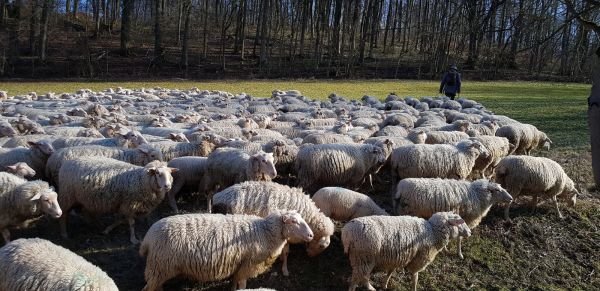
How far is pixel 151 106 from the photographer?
1697 cm

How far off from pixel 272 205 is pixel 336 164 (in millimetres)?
2490

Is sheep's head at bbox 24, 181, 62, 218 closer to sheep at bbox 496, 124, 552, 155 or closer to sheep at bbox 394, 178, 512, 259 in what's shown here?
sheep at bbox 394, 178, 512, 259

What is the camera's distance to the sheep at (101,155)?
7.80 metres

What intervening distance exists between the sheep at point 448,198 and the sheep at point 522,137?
5.19 meters

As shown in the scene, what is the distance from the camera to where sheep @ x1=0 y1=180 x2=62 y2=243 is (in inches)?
236

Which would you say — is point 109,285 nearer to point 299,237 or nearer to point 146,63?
point 299,237

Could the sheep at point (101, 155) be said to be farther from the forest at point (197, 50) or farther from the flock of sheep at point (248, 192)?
the forest at point (197, 50)

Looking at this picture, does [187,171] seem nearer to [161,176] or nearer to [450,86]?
[161,176]

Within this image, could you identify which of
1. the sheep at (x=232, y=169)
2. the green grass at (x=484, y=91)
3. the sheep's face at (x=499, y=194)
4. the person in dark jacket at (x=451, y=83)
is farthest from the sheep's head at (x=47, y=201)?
the person in dark jacket at (x=451, y=83)

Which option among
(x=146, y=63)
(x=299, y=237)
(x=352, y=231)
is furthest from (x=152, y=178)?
(x=146, y=63)

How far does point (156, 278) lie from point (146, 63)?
34626mm

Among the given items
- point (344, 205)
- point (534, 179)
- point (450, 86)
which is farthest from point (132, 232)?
point (450, 86)

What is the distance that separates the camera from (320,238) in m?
6.26

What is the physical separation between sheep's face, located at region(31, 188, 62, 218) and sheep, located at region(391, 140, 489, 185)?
215 inches
